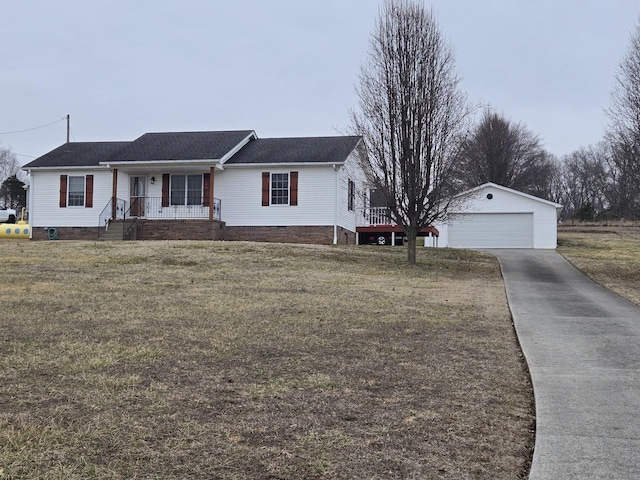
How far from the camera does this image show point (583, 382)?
568 cm

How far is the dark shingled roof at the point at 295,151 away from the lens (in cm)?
2530

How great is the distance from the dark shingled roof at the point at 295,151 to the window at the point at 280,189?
0.62 metres

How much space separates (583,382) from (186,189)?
72.6ft

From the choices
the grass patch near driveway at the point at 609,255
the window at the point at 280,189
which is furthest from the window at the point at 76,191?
the grass patch near driveway at the point at 609,255

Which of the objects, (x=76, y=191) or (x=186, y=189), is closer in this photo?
(x=186, y=189)

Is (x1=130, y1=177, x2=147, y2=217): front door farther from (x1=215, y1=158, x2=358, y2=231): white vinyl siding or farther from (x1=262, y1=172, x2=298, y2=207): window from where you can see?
(x1=262, y1=172, x2=298, y2=207): window

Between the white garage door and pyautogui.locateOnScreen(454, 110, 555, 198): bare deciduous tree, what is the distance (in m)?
18.0

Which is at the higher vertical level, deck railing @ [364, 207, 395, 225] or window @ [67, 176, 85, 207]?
window @ [67, 176, 85, 207]

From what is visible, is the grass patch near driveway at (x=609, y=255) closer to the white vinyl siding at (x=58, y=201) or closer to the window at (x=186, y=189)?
the window at (x=186, y=189)

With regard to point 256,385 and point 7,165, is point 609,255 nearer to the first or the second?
point 256,385

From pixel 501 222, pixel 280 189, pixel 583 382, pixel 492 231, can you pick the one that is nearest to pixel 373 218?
pixel 280 189

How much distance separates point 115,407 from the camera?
464 cm

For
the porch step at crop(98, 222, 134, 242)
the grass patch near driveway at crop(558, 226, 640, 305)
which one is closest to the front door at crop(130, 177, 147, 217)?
the porch step at crop(98, 222, 134, 242)

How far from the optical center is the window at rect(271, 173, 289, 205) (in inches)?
1008
